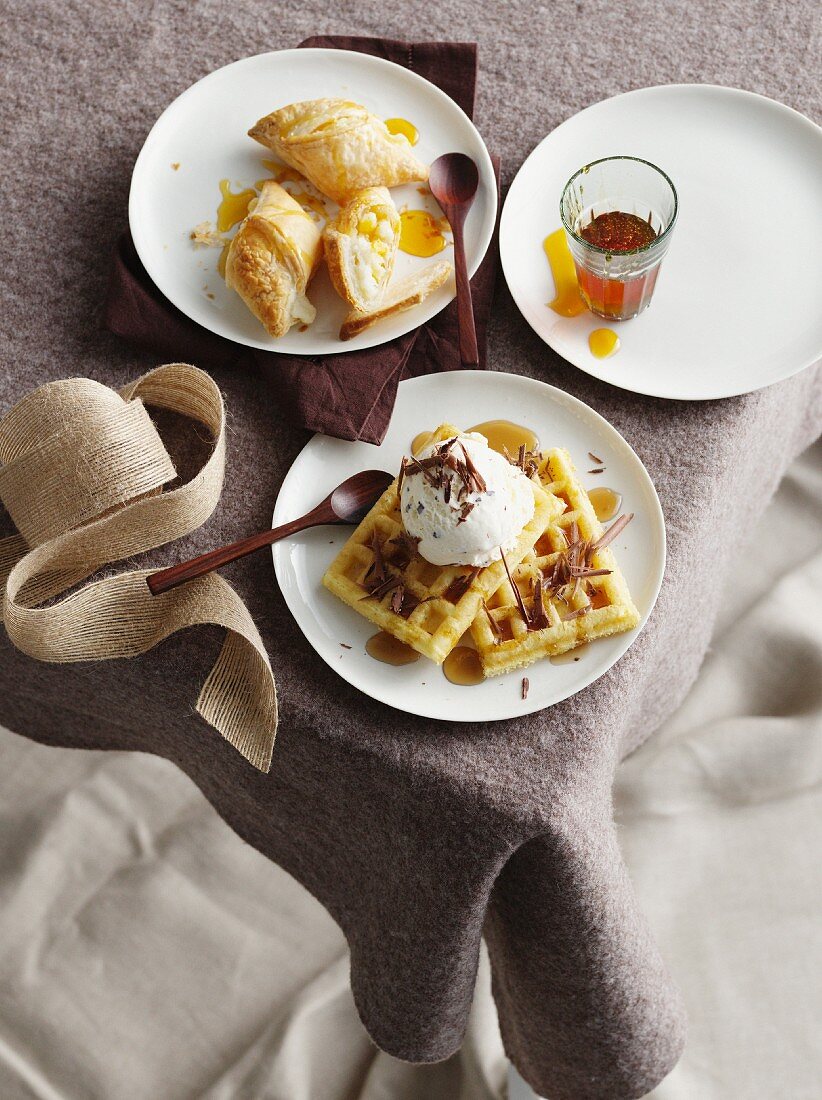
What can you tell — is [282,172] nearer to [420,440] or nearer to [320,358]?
[320,358]

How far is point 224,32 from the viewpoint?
49.8 inches

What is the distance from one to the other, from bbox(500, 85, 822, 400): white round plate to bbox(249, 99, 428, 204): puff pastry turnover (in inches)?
4.9

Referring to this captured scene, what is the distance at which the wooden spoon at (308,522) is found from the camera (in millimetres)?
917

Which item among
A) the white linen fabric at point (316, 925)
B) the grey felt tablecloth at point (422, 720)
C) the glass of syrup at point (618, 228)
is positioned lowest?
the white linen fabric at point (316, 925)

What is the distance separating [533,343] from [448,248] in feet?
0.43

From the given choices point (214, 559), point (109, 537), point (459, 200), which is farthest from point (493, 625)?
point (459, 200)

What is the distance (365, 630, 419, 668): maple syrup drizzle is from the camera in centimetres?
91

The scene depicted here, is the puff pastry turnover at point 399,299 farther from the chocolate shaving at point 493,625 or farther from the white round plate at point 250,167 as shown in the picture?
the chocolate shaving at point 493,625

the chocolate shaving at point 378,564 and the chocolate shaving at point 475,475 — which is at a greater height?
the chocolate shaving at point 475,475

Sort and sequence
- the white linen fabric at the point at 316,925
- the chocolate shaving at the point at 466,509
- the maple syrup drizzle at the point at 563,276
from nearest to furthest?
the chocolate shaving at the point at 466,509 < the maple syrup drizzle at the point at 563,276 < the white linen fabric at the point at 316,925

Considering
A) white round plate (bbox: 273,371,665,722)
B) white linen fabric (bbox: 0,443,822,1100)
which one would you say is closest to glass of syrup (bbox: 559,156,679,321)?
white round plate (bbox: 273,371,665,722)

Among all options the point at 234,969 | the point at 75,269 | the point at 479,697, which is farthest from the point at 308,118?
the point at 234,969

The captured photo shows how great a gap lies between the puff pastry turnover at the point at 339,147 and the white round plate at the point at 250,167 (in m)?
0.04

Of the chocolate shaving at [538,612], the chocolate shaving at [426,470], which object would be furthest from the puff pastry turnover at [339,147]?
the chocolate shaving at [538,612]
